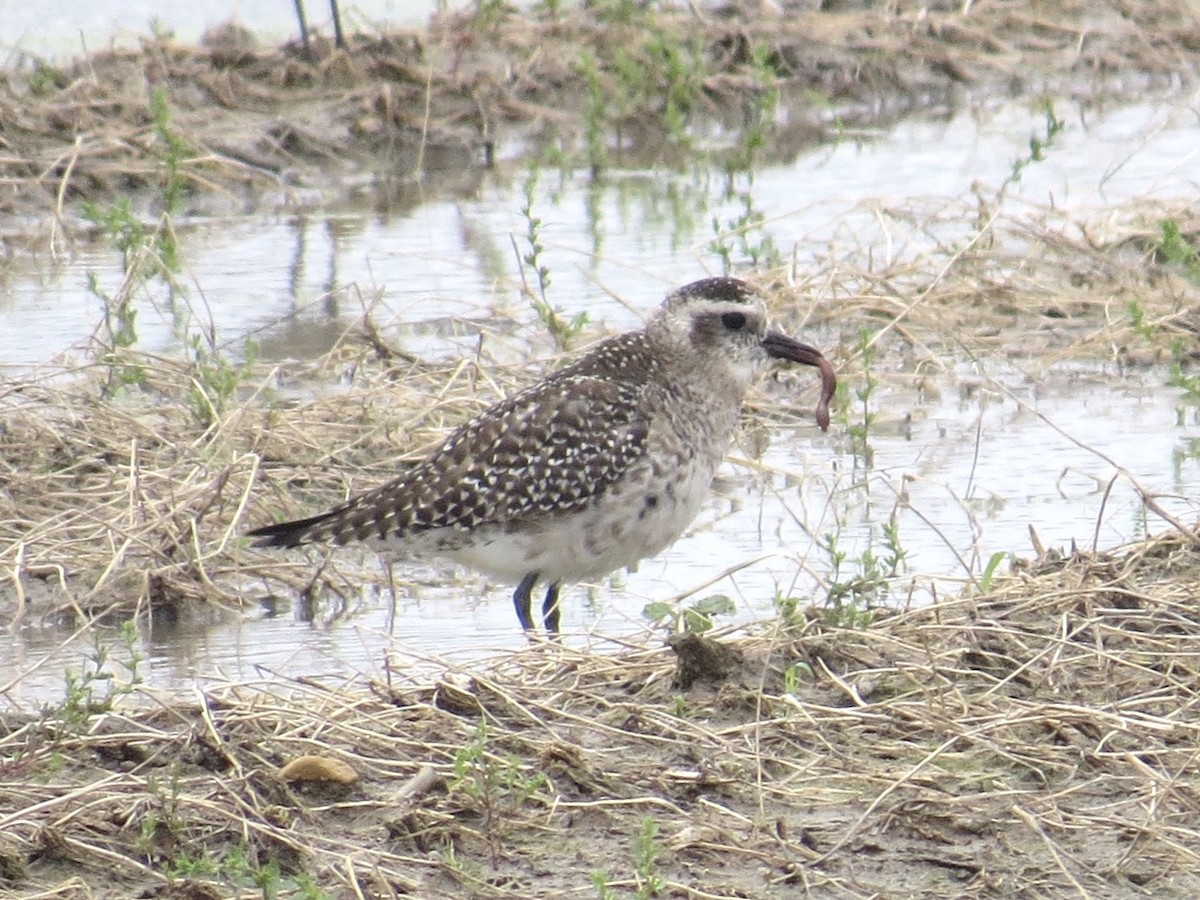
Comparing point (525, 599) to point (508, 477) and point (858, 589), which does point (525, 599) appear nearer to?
point (508, 477)

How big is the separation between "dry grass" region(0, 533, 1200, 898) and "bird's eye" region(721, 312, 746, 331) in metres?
1.85

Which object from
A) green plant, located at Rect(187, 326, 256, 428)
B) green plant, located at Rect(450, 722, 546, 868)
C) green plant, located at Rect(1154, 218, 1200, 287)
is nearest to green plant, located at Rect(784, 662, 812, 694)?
green plant, located at Rect(450, 722, 546, 868)

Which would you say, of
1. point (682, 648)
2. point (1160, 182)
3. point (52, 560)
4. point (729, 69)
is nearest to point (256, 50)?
point (729, 69)

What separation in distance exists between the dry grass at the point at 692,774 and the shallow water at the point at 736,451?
1.23ft

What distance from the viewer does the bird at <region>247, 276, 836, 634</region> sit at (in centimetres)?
726

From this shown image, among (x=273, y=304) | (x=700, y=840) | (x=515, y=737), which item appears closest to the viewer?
(x=700, y=840)

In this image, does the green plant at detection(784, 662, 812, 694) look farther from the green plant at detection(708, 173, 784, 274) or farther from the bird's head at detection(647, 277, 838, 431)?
the green plant at detection(708, 173, 784, 274)

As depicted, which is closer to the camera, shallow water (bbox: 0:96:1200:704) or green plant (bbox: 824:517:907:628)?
green plant (bbox: 824:517:907:628)

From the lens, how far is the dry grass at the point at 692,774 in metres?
4.98

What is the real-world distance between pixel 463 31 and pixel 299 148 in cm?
183

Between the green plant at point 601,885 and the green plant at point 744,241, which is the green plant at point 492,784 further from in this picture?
the green plant at point 744,241

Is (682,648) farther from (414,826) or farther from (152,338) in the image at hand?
(152,338)

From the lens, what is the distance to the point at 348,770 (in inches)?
211

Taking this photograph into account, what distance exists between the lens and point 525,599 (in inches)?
293
